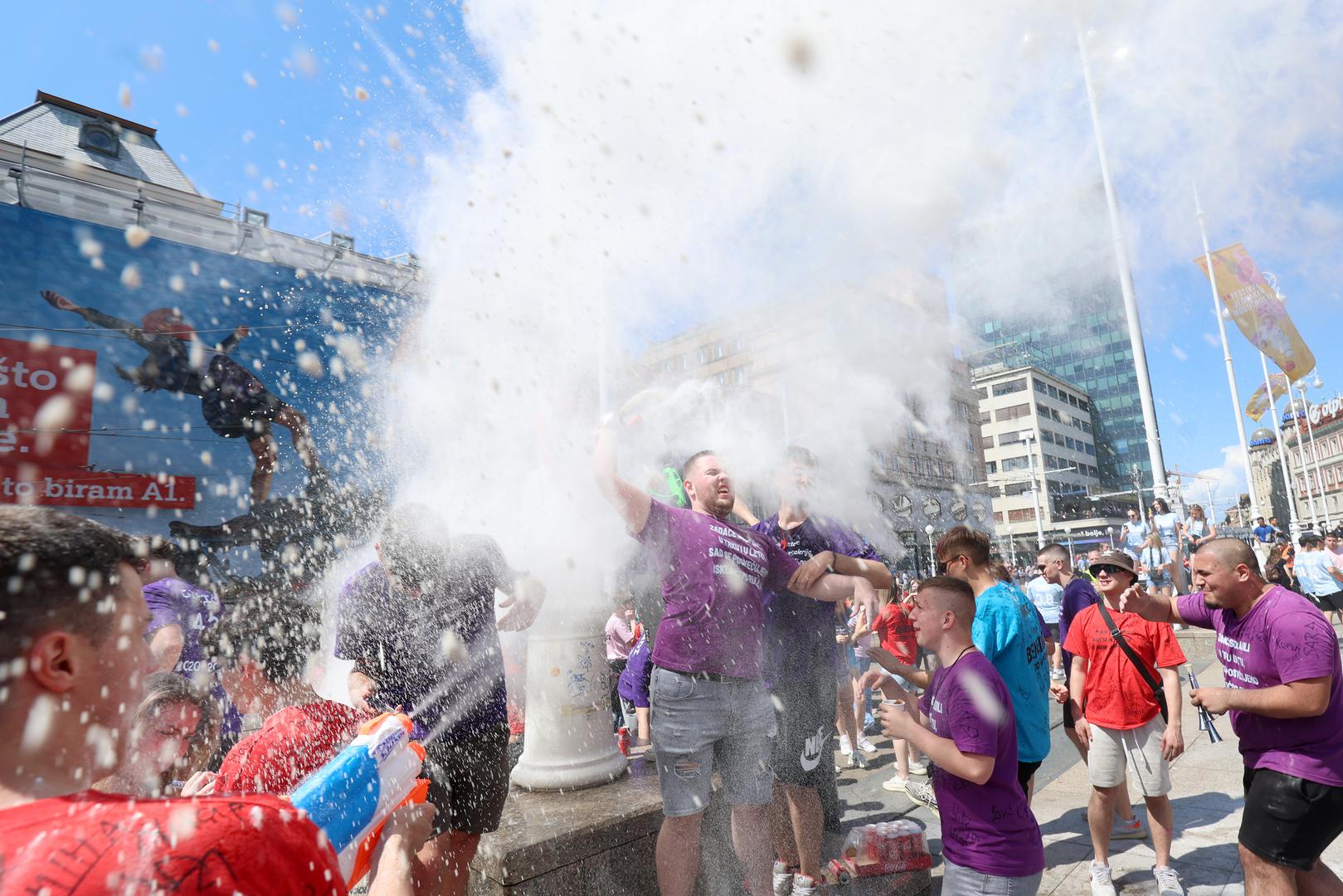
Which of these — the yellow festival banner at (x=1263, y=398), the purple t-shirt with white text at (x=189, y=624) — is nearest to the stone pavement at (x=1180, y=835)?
the purple t-shirt with white text at (x=189, y=624)

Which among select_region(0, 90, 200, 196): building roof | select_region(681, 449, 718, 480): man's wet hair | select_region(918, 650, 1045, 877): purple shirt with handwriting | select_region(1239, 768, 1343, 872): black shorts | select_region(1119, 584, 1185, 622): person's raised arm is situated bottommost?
select_region(1239, 768, 1343, 872): black shorts

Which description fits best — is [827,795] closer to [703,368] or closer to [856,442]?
[703,368]

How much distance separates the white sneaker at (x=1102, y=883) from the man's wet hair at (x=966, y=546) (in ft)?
5.08

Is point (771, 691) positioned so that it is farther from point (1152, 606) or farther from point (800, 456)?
point (1152, 606)

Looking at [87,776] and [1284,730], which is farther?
[1284,730]

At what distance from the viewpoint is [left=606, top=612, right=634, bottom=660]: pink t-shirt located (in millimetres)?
8242

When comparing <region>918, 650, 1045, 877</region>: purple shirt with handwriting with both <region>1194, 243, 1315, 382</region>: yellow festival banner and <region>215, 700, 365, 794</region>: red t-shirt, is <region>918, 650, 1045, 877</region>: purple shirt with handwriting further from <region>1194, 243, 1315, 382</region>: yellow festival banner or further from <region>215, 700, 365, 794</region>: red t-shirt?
<region>1194, 243, 1315, 382</region>: yellow festival banner

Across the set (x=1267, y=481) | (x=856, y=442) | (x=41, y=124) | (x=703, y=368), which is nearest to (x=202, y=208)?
(x=41, y=124)

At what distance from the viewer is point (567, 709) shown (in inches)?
140

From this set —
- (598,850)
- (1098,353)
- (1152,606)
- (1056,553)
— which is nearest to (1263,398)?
(1098,353)

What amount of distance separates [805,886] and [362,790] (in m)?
2.67

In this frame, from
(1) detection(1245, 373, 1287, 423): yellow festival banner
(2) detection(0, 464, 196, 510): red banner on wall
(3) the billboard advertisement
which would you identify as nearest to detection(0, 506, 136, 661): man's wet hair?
(3) the billboard advertisement

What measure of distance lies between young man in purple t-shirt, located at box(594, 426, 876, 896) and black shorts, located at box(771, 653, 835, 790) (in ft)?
1.31

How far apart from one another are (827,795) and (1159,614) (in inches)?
74.9
